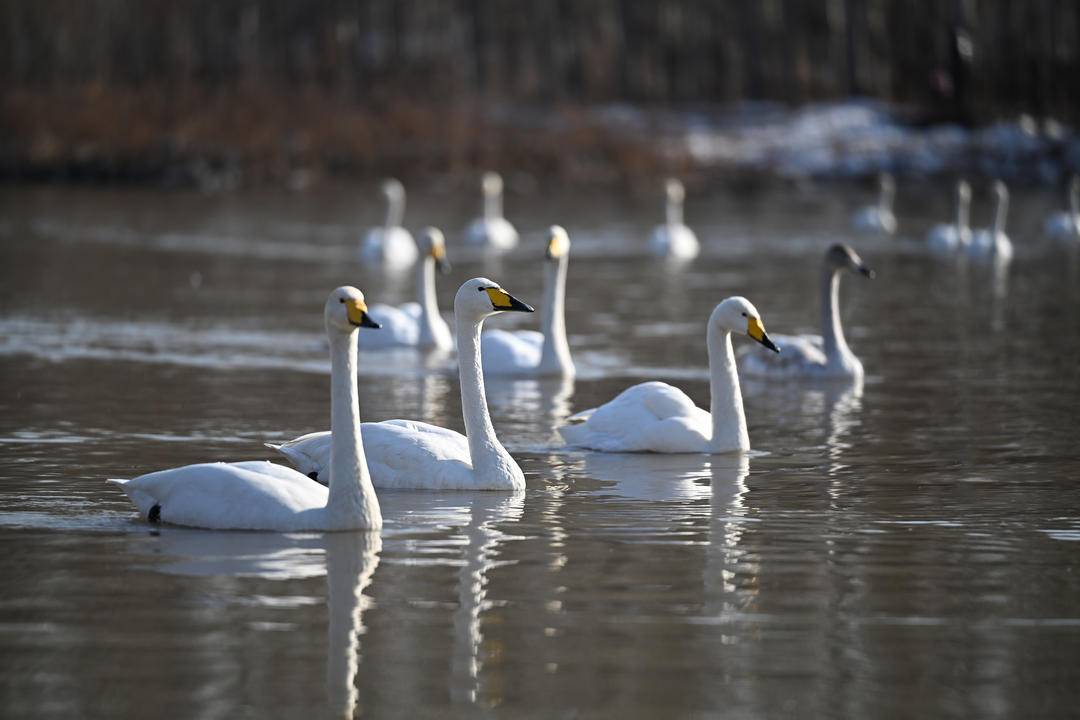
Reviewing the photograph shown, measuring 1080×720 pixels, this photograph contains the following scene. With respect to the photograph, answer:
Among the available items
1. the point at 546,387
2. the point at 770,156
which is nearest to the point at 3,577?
the point at 546,387

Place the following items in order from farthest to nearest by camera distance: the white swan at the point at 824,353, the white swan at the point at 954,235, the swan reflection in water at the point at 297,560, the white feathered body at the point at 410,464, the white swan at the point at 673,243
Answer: the white swan at the point at 954,235 < the white swan at the point at 673,243 < the white swan at the point at 824,353 < the white feathered body at the point at 410,464 < the swan reflection in water at the point at 297,560

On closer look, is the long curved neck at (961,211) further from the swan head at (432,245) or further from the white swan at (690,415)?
the white swan at (690,415)

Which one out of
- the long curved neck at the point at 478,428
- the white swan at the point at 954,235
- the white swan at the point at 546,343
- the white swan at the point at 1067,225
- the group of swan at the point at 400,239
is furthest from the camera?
the white swan at the point at 1067,225

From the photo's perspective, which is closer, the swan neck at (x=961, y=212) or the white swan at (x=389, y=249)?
the white swan at (x=389, y=249)

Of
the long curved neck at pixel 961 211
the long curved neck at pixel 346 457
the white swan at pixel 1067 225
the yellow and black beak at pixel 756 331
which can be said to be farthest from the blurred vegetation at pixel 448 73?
the long curved neck at pixel 346 457

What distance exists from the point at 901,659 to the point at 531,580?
1802mm

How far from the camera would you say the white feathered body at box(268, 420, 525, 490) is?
10.7 meters

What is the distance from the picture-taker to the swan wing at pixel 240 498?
9367 mm

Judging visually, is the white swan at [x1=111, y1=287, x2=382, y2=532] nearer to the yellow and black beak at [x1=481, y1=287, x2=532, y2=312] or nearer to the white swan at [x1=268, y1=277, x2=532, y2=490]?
the white swan at [x1=268, y1=277, x2=532, y2=490]

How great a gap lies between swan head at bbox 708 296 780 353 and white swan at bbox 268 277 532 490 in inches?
74.2

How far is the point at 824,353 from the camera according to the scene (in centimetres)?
1623

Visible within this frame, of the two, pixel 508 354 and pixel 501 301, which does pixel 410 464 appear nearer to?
pixel 501 301

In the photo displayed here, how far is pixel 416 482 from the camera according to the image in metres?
10.7

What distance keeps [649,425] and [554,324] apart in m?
3.66
